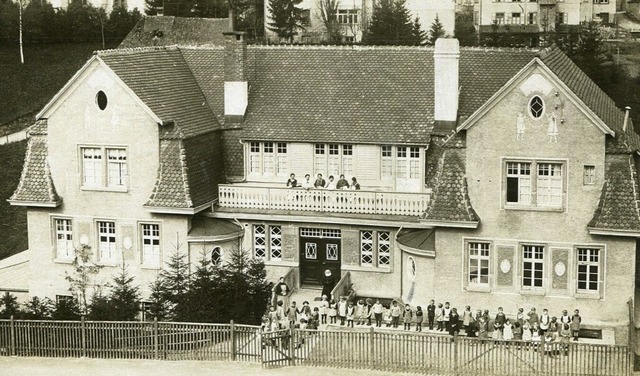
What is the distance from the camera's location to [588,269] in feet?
152

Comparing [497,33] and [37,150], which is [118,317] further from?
[497,33]

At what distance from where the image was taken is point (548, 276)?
46.6 metres

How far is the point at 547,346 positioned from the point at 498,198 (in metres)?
8.64

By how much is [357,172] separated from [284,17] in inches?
2209

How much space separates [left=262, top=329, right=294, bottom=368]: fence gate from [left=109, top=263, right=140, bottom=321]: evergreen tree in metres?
7.68

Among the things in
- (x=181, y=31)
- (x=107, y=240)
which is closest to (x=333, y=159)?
(x=107, y=240)

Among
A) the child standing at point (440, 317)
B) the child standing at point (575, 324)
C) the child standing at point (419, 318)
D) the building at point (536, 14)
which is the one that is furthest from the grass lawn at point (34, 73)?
the child standing at point (575, 324)

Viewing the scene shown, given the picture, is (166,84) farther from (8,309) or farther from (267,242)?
(8,309)

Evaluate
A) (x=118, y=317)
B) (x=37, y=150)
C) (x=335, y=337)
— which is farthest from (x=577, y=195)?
(x=37, y=150)

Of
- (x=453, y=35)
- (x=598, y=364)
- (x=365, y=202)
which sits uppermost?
(x=453, y=35)

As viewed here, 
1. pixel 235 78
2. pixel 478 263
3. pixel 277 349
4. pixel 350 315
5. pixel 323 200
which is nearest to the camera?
pixel 277 349

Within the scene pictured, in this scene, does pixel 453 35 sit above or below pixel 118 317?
above

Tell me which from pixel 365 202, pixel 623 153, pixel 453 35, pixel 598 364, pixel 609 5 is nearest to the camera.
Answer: pixel 598 364

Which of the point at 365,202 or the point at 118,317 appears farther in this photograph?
the point at 365,202
